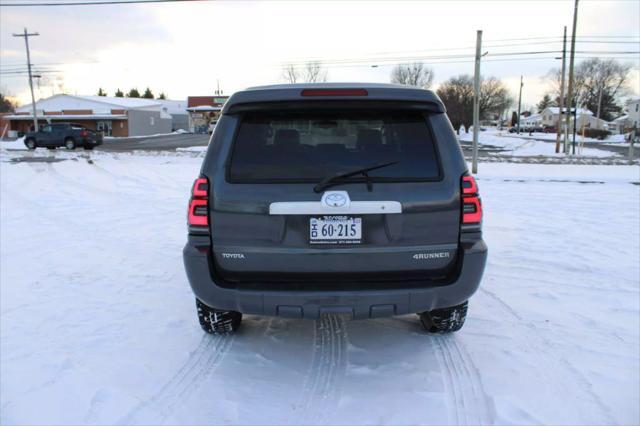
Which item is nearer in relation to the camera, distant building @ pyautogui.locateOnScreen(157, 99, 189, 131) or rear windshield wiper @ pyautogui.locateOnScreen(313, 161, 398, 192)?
rear windshield wiper @ pyautogui.locateOnScreen(313, 161, 398, 192)

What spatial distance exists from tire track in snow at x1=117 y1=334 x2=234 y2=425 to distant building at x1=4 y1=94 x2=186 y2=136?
62.8 m

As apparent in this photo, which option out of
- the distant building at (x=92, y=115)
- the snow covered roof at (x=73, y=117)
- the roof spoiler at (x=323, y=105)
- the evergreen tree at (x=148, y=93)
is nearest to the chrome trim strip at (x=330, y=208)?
the roof spoiler at (x=323, y=105)

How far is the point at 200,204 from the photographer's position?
307cm

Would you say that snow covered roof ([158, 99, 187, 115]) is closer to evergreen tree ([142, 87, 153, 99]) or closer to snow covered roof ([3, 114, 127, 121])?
snow covered roof ([3, 114, 127, 121])

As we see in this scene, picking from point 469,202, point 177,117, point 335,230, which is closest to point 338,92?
point 335,230

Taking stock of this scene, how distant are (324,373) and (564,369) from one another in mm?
1713

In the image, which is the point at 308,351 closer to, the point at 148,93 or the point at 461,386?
the point at 461,386

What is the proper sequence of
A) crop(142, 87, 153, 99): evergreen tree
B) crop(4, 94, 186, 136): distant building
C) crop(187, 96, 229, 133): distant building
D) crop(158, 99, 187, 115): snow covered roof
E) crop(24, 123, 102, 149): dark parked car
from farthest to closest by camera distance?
crop(142, 87, 153, 99): evergreen tree → crop(158, 99, 187, 115): snow covered roof → crop(187, 96, 229, 133): distant building → crop(4, 94, 186, 136): distant building → crop(24, 123, 102, 149): dark parked car

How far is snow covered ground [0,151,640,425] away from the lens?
293 cm

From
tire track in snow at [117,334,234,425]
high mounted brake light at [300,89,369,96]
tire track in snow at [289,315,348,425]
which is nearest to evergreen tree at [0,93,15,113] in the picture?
tire track in snow at [117,334,234,425]

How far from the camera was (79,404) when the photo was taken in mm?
2963

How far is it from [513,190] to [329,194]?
11.0 metres

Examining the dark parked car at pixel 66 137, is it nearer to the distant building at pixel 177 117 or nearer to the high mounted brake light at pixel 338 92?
the high mounted brake light at pixel 338 92

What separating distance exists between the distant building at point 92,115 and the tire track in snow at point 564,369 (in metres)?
63.4
